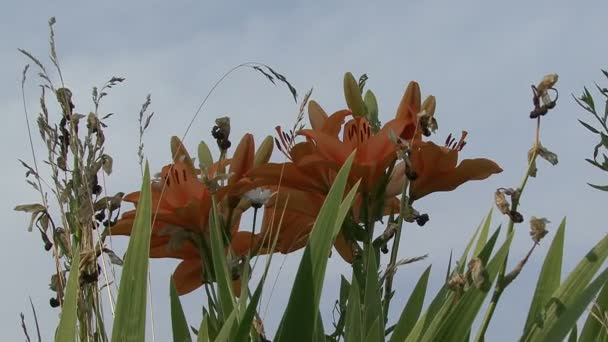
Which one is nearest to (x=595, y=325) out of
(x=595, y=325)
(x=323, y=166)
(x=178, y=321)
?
(x=595, y=325)

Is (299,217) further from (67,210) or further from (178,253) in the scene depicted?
(67,210)

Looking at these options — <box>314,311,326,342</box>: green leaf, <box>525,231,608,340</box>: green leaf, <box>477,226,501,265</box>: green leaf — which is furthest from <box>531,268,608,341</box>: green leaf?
<box>314,311,326,342</box>: green leaf

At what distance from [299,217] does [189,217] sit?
15cm

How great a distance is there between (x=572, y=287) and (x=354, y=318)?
237mm

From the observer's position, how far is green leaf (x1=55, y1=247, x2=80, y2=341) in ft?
3.16

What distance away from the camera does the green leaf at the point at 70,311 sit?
96cm

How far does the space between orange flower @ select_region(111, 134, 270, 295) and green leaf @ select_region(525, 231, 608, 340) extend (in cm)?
37

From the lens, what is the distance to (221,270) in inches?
41.0

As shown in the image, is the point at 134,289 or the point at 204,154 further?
the point at 204,154

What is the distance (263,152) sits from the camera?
3.87 ft

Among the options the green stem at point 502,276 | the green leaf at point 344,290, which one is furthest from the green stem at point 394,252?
the green leaf at point 344,290

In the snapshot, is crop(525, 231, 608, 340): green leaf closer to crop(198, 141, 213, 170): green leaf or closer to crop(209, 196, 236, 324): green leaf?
crop(209, 196, 236, 324): green leaf

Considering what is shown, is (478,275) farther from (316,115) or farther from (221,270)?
(316,115)

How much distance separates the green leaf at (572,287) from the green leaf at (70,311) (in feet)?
1.54
